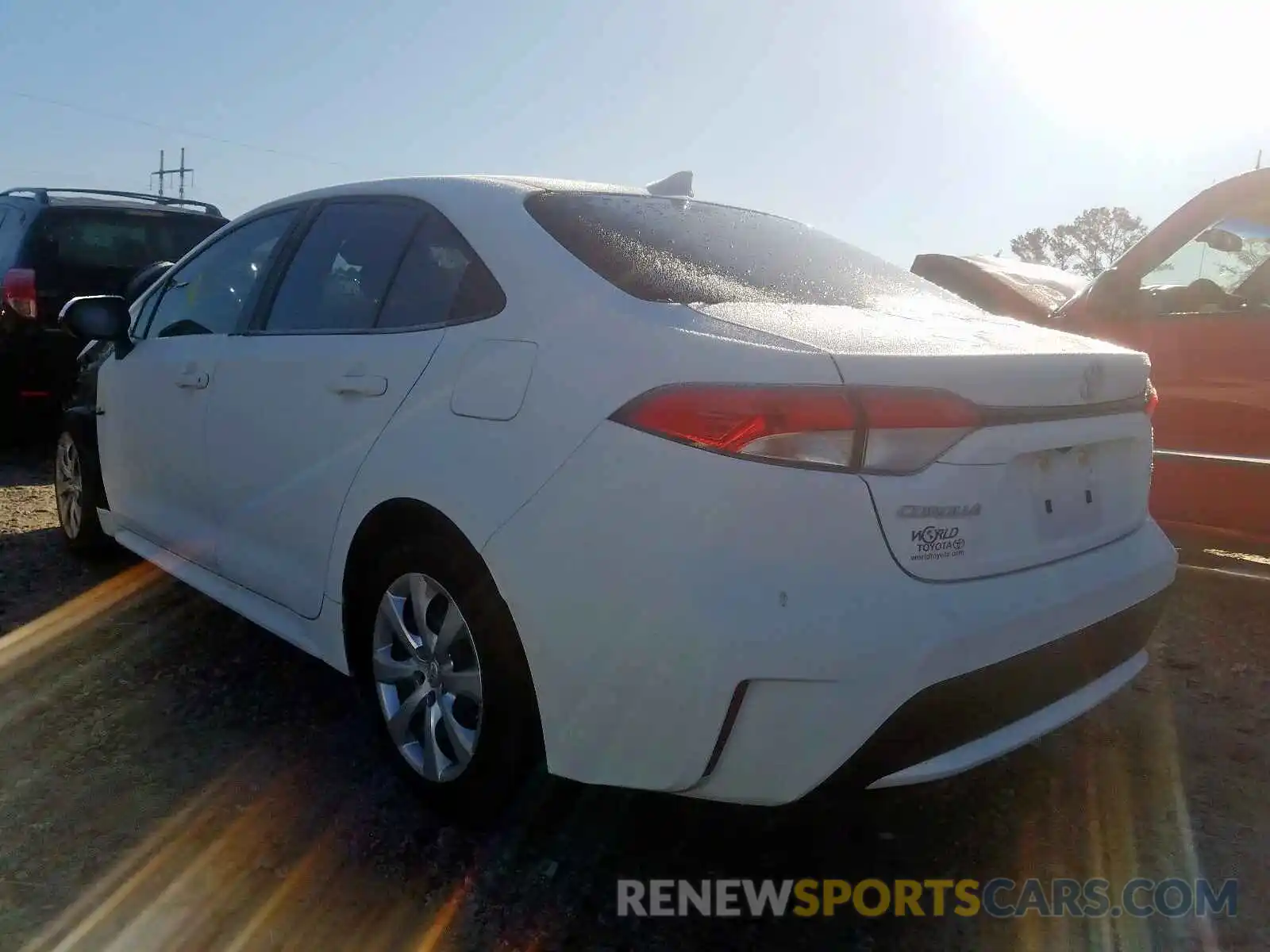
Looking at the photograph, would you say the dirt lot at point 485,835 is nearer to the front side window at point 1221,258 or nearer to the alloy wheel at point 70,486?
the alloy wheel at point 70,486


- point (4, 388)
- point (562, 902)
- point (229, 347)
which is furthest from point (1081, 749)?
point (4, 388)

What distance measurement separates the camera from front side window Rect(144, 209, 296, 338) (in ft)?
11.9

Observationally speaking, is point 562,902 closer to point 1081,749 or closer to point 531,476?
point 531,476

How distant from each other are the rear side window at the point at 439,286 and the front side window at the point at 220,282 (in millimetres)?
845

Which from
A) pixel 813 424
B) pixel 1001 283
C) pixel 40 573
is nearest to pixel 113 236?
pixel 40 573

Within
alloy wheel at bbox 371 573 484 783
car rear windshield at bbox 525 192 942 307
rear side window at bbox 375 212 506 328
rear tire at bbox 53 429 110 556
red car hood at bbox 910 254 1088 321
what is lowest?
rear tire at bbox 53 429 110 556

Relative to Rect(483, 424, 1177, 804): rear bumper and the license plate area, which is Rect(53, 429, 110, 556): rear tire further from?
the license plate area

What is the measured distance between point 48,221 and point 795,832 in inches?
258

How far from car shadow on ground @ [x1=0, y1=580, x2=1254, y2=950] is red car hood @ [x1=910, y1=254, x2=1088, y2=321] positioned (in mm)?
3289

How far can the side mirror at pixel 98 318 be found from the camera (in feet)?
13.7

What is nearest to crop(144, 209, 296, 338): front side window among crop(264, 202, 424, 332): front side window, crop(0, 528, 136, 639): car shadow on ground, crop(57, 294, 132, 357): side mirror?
crop(57, 294, 132, 357): side mirror

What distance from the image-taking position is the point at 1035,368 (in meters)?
2.26

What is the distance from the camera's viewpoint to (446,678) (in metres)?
2.60

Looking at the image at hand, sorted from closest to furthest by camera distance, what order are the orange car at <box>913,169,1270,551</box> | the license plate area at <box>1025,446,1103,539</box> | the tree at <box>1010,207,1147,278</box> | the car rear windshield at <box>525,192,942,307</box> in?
the license plate area at <box>1025,446,1103,539</box>, the car rear windshield at <box>525,192,942,307</box>, the orange car at <box>913,169,1270,551</box>, the tree at <box>1010,207,1147,278</box>
